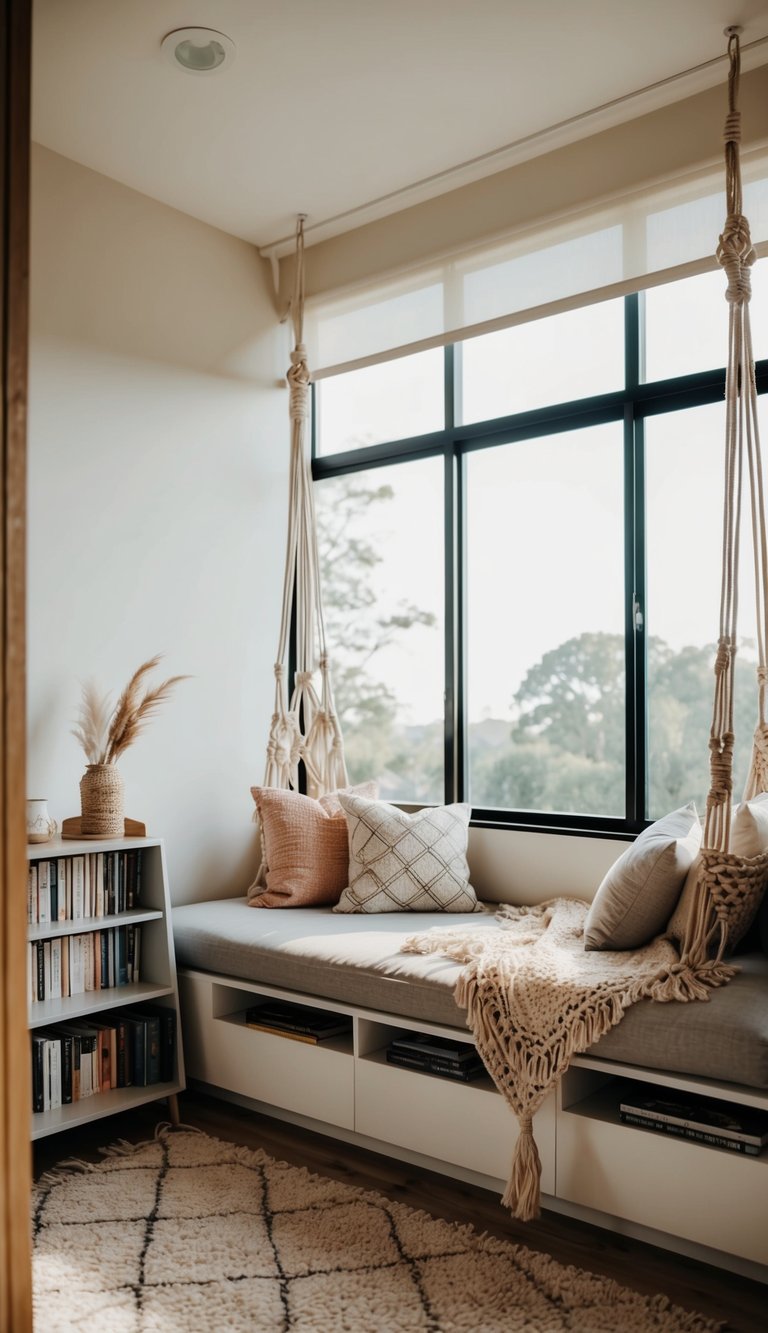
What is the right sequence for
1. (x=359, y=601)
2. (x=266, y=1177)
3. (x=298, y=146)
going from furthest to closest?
(x=359, y=601), (x=298, y=146), (x=266, y=1177)

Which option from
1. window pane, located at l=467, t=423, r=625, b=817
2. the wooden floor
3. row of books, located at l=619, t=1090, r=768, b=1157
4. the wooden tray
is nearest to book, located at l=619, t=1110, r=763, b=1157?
row of books, located at l=619, t=1090, r=768, b=1157

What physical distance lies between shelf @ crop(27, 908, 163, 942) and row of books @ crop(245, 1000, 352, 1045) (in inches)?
15.3

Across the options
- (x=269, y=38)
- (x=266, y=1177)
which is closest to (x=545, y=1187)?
(x=266, y=1177)

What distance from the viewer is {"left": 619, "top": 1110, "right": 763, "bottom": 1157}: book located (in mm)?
1946

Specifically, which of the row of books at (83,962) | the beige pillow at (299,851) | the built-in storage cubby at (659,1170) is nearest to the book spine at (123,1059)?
the row of books at (83,962)

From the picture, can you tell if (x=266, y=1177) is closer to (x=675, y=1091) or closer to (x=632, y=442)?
(x=675, y=1091)

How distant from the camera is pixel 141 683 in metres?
3.29

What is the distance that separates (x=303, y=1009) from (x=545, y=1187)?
0.90 meters

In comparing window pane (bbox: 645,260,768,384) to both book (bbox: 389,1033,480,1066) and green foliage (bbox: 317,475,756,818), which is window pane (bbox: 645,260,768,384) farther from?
book (bbox: 389,1033,480,1066)

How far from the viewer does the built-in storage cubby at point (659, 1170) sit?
6.33 ft

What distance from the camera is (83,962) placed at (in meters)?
2.76

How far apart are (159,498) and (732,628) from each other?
1.92 metres

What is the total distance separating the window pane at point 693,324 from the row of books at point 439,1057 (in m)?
1.94

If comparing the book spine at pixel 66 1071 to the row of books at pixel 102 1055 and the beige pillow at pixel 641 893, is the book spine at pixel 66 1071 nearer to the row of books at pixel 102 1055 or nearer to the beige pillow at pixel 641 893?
the row of books at pixel 102 1055
